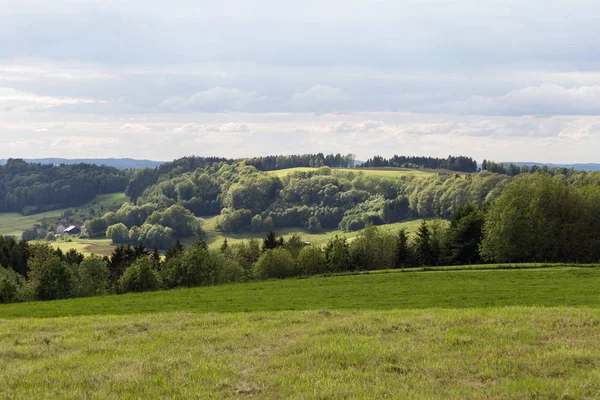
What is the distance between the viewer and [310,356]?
1661 cm

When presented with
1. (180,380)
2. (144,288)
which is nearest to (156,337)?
(180,380)

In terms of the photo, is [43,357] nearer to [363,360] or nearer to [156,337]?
[156,337]

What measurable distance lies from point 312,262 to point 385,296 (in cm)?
5841

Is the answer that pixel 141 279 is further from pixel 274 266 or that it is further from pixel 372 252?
pixel 372 252

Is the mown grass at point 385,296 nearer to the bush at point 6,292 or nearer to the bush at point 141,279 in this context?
the bush at point 6,292

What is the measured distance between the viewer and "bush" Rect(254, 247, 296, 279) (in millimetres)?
95438

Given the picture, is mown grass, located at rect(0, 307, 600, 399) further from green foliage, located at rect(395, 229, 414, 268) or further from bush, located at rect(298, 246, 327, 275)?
bush, located at rect(298, 246, 327, 275)

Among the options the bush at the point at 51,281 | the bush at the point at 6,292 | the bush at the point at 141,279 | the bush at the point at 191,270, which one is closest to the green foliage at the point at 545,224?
the bush at the point at 191,270

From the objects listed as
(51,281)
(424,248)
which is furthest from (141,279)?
(424,248)

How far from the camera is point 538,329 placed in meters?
19.3

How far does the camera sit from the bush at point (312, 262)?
99000mm

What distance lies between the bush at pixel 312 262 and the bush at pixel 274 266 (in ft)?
9.71

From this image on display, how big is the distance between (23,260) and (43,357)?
104698 millimetres

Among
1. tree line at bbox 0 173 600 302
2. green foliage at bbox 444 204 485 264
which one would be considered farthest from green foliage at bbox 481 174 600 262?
green foliage at bbox 444 204 485 264
